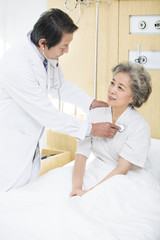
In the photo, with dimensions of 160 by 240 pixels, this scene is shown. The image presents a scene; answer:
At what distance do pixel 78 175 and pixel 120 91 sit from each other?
57 cm

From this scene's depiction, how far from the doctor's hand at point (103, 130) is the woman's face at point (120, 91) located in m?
0.17

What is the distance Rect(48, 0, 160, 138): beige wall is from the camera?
9.05 ft

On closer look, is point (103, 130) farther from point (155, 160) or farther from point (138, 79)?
point (155, 160)

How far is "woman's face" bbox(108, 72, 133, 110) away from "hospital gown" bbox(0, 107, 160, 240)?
0.08 m

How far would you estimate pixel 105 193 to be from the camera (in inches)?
57.7

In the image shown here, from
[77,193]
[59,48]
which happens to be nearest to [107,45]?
[59,48]

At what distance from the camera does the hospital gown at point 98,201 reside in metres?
1.18

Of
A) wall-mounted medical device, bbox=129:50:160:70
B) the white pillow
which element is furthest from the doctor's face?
wall-mounted medical device, bbox=129:50:160:70

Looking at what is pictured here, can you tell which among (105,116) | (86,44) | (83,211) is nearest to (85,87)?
(86,44)

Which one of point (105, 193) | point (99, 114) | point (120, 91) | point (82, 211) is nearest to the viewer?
point (82, 211)

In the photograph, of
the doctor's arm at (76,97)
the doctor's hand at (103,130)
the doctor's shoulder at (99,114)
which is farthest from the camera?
the doctor's arm at (76,97)

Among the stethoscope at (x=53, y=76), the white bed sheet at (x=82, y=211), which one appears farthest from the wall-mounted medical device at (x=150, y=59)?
the white bed sheet at (x=82, y=211)

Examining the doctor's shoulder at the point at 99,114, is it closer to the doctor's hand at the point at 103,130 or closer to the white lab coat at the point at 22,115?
the doctor's hand at the point at 103,130

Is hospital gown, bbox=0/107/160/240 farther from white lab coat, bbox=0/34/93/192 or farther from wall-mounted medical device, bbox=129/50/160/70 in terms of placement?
wall-mounted medical device, bbox=129/50/160/70
